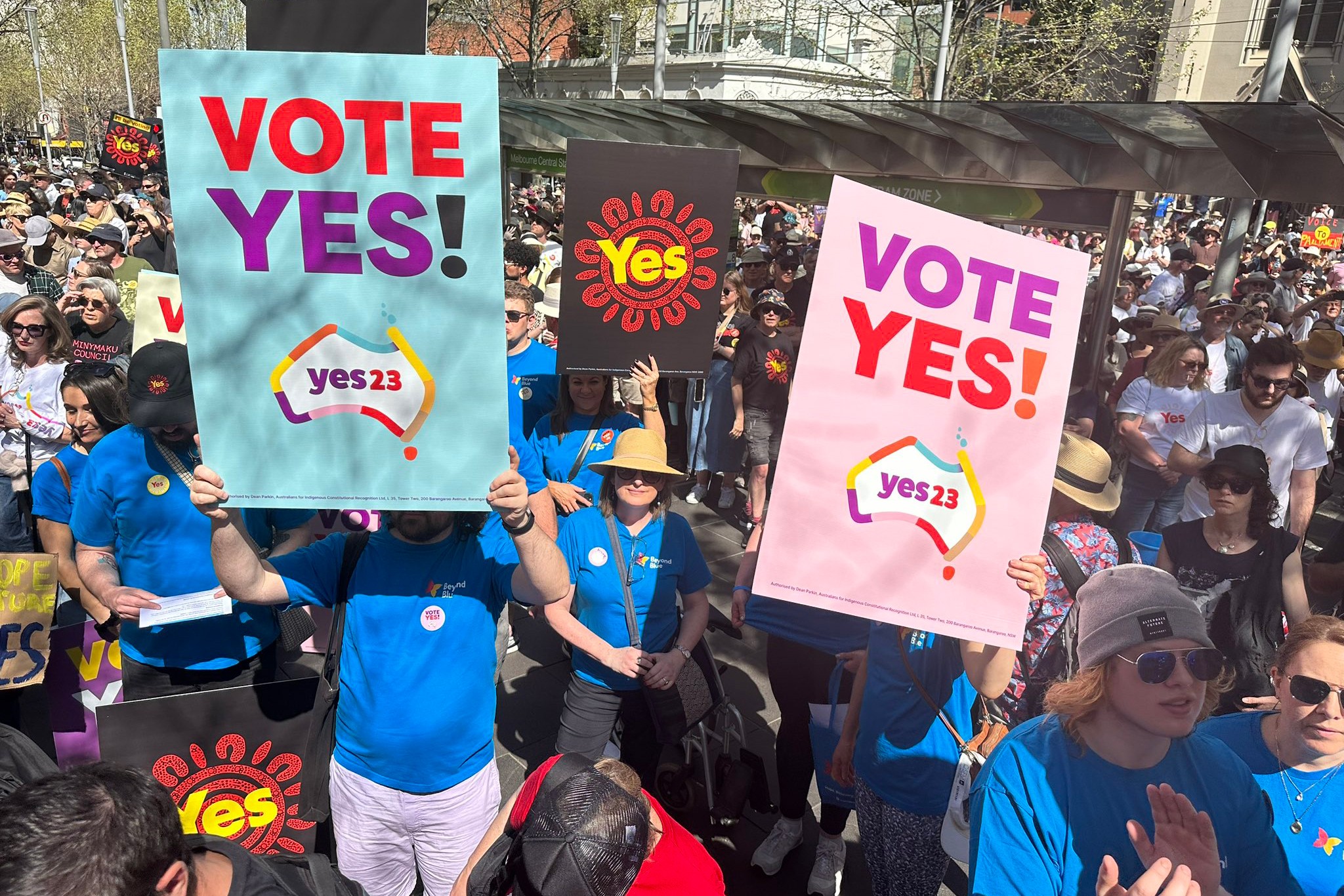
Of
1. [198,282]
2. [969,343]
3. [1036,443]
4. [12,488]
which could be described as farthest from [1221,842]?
[12,488]

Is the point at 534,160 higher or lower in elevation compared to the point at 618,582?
higher

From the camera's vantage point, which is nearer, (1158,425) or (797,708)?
(797,708)

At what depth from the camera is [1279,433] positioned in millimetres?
5176

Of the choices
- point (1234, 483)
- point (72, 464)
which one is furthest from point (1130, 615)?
point (72, 464)

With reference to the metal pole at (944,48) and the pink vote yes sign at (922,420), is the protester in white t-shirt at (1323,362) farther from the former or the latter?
the metal pole at (944,48)

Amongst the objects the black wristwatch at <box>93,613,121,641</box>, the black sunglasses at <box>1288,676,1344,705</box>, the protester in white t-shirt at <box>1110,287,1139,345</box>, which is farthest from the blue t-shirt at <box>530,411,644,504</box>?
the protester in white t-shirt at <box>1110,287,1139,345</box>

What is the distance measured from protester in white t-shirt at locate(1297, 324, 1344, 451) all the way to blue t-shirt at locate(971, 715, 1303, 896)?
587 cm

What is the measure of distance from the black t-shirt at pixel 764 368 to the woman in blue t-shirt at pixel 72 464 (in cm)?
430

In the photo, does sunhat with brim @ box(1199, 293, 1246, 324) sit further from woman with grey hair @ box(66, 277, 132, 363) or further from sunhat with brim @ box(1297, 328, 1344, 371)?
woman with grey hair @ box(66, 277, 132, 363)

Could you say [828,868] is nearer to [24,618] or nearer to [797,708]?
[797,708]

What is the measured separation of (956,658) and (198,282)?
7.89ft

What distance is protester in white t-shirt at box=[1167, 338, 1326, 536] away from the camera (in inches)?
201

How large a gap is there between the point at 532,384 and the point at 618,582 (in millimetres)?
1807

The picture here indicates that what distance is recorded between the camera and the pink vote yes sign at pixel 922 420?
2475 mm
